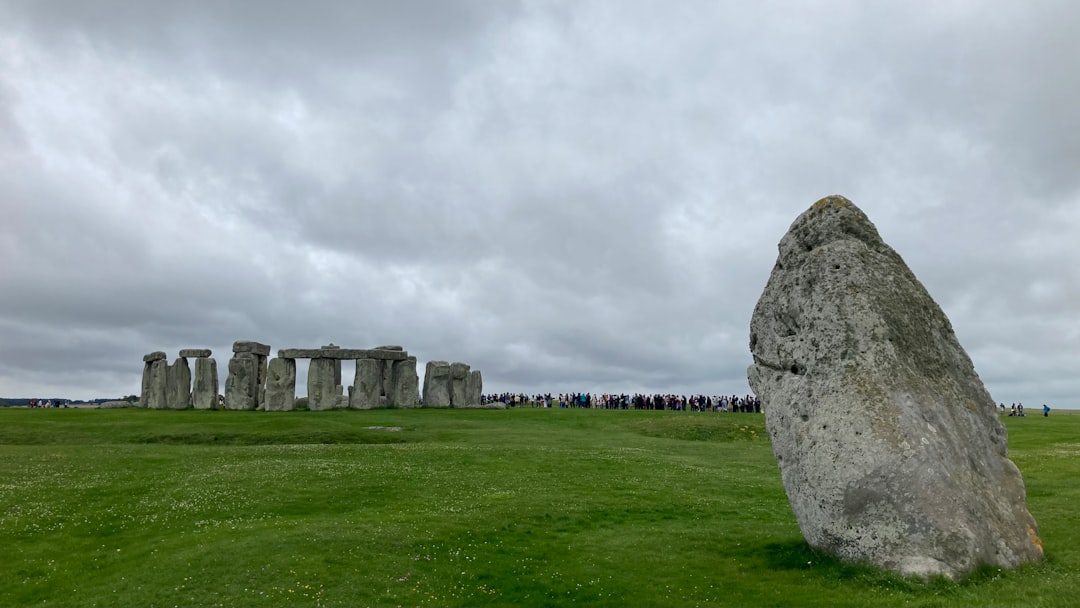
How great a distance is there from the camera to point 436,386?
67375mm

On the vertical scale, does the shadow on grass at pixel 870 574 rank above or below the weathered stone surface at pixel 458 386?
below

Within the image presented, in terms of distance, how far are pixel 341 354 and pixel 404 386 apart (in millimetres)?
6059

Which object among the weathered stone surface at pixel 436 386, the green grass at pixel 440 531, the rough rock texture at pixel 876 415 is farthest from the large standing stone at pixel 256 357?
the rough rock texture at pixel 876 415

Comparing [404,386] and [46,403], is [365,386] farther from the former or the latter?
[46,403]

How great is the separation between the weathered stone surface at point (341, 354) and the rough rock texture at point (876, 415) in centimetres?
5113

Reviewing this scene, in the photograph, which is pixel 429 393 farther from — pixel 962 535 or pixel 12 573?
pixel 962 535

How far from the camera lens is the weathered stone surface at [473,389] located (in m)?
69.2

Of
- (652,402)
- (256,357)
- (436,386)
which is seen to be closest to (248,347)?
(256,357)

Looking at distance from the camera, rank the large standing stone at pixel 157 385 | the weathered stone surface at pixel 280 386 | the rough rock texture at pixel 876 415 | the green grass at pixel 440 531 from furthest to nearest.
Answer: the large standing stone at pixel 157 385, the weathered stone surface at pixel 280 386, the green grass at pixel 440 531, the rough rock texture at pixel 876 415

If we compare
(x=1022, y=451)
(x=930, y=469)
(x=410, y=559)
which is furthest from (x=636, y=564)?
(x=1022, y=451)

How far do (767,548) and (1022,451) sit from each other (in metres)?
27.8

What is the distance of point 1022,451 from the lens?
37.1 meters

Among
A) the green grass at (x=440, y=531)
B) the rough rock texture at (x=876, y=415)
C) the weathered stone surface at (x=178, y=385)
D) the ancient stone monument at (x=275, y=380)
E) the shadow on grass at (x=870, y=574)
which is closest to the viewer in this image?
the shadow on grass at (x=870, y=574)

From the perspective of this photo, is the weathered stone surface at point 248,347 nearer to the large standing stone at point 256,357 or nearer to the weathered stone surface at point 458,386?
the large standing stone at point 256,357
